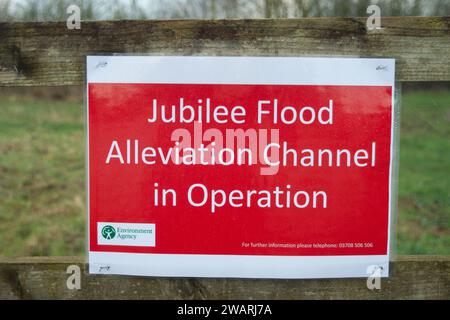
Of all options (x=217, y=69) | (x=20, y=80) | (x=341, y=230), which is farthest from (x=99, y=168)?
(x=341, y=230)

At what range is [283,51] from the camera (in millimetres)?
1899

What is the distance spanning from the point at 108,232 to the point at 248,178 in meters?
→ 0.54

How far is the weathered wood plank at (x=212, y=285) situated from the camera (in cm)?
199

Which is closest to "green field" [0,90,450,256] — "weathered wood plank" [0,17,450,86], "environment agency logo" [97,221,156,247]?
"weathered wood plank" [0,17,450,86]

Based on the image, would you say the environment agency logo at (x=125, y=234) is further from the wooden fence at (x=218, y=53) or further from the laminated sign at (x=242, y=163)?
the wooden fence at (x=218, y=53)

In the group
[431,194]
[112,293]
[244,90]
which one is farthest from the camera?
[431,194]

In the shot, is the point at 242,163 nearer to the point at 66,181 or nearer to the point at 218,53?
the point at 218,53

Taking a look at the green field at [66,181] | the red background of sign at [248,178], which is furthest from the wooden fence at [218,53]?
the green field at [66,181]

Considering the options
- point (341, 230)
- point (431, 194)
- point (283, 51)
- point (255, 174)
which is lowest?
point (431, 194)

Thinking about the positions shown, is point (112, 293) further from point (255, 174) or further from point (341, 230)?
point (341, 230)

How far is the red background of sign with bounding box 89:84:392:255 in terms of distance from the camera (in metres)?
1.89

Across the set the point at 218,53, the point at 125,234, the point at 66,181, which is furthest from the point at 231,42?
the point at 66,181

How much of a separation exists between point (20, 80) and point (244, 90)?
807mm

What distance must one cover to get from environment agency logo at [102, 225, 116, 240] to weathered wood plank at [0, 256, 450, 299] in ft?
0.50
